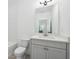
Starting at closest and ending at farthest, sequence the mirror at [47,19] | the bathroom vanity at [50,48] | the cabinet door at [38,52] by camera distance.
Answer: the bathroom vanity at [50,48] < the cabinet door at [38,52] < the mirror at [47,19]

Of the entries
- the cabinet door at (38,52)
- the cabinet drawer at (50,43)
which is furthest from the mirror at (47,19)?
the cabinet door at (38,52)

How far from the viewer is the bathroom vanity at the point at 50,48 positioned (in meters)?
1.79

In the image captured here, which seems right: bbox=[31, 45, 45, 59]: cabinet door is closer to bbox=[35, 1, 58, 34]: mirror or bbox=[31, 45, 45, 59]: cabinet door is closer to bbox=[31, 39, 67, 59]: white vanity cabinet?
bbox=[31, 39, 67, 59]: white vanity cabinet

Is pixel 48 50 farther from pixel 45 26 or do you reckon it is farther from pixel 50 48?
pixel 45 26

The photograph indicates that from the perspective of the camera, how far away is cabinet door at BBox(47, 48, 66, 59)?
1.81 metres

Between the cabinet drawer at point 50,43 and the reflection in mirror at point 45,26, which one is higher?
the reflection in mirror at point 45,26

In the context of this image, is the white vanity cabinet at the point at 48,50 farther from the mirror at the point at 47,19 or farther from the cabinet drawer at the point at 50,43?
the mirror at the point at 47,19

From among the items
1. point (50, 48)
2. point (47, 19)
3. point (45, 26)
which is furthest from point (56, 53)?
point (47, 19)

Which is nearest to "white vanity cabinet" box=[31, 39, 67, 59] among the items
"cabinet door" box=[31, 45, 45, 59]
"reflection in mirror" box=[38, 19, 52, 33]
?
"cabinet door" box=[31, 45, 45, 59]

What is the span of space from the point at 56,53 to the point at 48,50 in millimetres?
222

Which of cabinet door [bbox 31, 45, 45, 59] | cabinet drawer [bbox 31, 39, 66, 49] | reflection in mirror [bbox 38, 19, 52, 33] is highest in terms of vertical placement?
reflection in mirror [bbox 38, 19, 52, 33]

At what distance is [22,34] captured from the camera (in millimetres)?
2973

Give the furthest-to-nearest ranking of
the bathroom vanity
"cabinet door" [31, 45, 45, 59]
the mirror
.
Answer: the mirror, "cabinet door" [31, 45, 45, 59], the bathroom vanity
